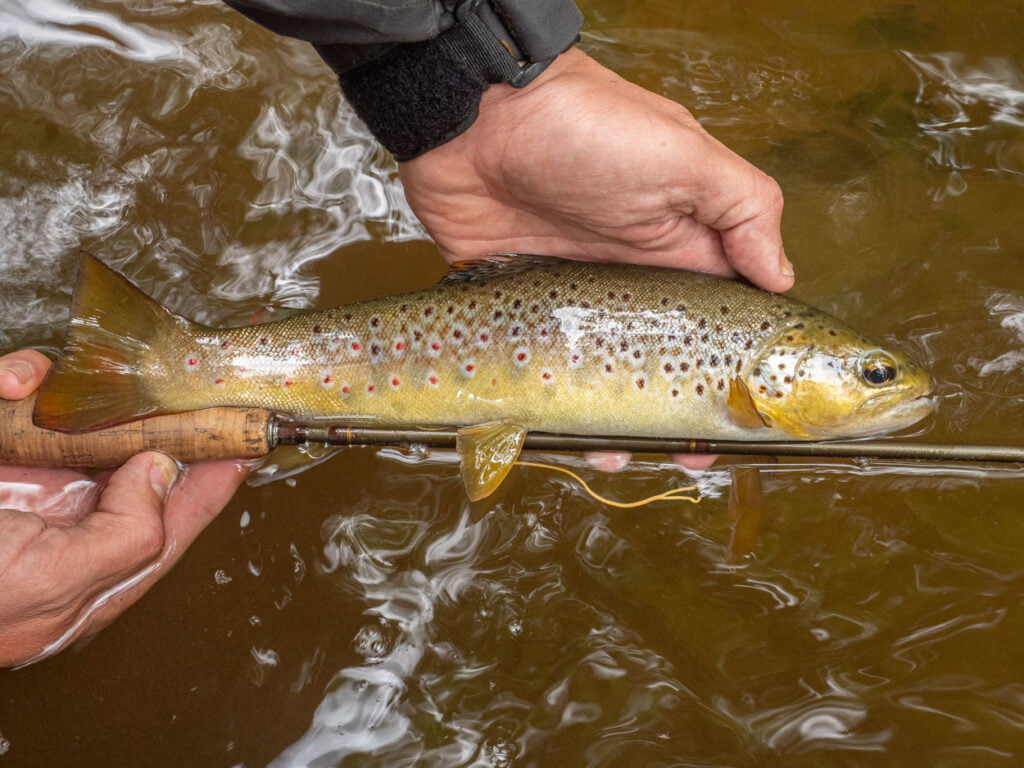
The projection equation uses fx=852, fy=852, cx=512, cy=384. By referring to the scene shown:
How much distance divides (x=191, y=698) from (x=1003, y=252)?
139 inches

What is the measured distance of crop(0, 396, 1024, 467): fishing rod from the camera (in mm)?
2453

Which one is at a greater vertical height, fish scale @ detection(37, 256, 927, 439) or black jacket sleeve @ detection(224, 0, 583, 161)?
black jacket sleeve @ detection(224, 0, 583, 161)

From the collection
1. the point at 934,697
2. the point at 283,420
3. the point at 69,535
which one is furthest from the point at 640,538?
the point at 69,535

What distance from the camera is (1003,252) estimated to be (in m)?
3.52

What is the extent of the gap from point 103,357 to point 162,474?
0.40 meters

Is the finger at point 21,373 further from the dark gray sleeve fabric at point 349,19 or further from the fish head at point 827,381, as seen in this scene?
the fish head at point 827,381

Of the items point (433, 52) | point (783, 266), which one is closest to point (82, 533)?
point (433, 52)

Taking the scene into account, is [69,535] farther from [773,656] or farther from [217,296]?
[773,656]

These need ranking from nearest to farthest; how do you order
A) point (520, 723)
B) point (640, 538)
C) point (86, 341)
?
point (86, 341), point (520, 723), point (640, 538)

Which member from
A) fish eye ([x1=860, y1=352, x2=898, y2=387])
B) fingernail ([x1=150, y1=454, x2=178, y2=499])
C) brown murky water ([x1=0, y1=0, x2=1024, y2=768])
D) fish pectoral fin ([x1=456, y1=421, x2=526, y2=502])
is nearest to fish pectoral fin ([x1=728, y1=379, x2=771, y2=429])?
fish eye ([x1=860, y1=352, x2=898, y2=387])

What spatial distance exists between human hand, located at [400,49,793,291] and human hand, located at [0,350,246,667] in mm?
1312

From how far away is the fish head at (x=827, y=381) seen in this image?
267cm

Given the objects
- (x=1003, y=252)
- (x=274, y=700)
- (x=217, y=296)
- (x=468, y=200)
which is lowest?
(x=274, y=700)

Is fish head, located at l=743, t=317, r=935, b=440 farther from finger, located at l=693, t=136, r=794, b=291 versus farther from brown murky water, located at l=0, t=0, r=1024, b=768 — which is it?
brown murky water, located at l=0, t=0, r=1024, b=768
